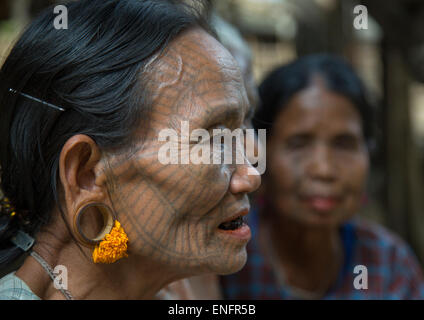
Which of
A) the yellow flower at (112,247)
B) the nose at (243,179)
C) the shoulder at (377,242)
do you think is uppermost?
the nose at (243,179)

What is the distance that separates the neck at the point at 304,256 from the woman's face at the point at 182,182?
119 cm

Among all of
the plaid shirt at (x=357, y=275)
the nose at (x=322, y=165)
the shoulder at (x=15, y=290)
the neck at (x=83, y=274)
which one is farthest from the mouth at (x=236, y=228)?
the plaid shirt at (x=357, y=275)

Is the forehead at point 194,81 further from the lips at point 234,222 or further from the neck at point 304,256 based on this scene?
the neck at point 304,256

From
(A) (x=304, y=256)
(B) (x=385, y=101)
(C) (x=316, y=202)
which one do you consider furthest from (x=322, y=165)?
(B) (x=385, y=101)

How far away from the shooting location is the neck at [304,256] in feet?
7.95

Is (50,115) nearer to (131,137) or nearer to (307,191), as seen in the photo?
(131,137)

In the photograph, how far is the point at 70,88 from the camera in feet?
4.10

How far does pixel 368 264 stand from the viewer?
2475mm

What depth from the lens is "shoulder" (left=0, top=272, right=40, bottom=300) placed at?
1.22 metres

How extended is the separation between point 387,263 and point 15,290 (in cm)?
181

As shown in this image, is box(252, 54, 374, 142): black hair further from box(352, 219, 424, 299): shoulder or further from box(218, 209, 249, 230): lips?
box(218, 209, 249, 230): lips

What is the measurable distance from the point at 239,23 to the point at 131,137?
12.3 ft

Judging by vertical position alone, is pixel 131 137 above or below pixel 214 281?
above
